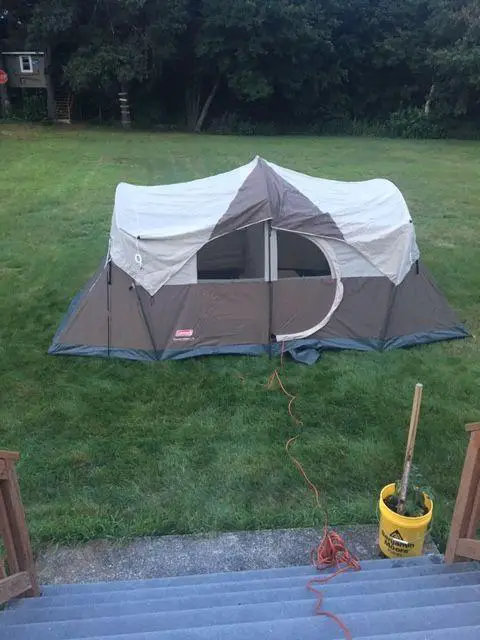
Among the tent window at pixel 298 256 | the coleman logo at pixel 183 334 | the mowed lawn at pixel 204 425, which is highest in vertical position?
the tent window at pixel 298 256

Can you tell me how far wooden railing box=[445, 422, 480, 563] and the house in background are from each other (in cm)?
2802

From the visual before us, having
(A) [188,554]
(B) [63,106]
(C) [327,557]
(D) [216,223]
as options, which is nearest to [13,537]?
(A) [188,554]

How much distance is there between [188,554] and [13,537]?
1457 millimetres

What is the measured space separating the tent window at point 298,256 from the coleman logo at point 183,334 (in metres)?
1.79

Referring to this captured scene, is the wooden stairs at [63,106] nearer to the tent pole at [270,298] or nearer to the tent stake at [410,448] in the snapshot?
the tent pole at [270,298]

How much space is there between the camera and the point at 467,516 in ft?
9.77

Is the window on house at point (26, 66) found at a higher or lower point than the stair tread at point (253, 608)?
higher

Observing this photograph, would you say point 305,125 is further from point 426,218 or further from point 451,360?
point 451,360

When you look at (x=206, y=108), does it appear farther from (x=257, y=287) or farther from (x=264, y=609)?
(x=264, y=609)

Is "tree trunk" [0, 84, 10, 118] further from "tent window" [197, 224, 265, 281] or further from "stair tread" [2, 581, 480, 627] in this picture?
"stair tread" [2, 581, 480, 627]

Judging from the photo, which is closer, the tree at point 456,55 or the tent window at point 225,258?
the tent window at point 225,258

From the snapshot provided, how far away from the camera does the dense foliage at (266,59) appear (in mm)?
24750

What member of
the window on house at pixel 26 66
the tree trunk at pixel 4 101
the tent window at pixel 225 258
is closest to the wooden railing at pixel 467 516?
the tent window at pixel 225 258

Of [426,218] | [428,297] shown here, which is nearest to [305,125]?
[426,218]
